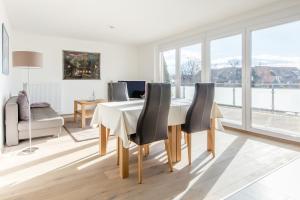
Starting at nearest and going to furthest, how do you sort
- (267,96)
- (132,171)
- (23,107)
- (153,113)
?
1. (153,113)
2. (132,171)
3. (23,107)
4. (267,96)

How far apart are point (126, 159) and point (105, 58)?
16.4ft

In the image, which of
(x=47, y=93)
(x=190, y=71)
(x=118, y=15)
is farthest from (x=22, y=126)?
(x=190, y=71)

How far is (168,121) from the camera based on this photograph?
2.54 metres

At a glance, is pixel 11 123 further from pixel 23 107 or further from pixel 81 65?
pixel 81 65

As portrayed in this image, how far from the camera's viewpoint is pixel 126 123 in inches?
86.1

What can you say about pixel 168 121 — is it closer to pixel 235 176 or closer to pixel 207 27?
pixel 235 176

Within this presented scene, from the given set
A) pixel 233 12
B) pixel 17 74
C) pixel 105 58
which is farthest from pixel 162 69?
pixel 17 74

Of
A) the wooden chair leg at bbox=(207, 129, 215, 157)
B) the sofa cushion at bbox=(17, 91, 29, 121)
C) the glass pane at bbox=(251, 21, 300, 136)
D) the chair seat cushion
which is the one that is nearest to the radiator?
the sofa cushion at bbox=(17, 91, 29, 121)

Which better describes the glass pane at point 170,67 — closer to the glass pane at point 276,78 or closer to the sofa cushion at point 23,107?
the glass pane at point 276,78

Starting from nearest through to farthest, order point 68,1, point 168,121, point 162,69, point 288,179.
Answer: point 288,179, point 168,121, point 68,1, point 162,69

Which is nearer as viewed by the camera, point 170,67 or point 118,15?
point 118,15

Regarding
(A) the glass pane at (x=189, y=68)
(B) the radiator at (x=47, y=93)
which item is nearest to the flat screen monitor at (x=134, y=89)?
(A) the glass pane at (x=189, y=68)

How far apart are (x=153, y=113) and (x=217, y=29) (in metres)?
3.34

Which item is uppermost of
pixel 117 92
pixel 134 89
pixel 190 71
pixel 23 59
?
pixel 190 71
